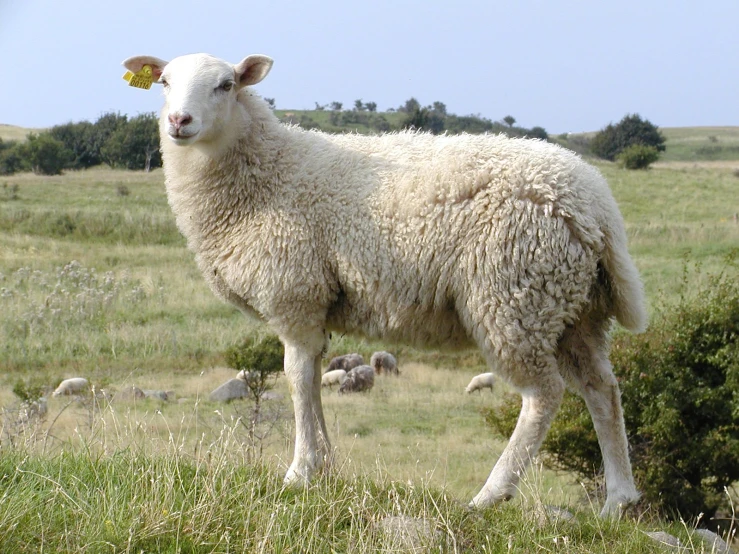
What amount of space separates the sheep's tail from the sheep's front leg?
75.9 inches

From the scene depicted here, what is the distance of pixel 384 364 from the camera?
60.6 ft

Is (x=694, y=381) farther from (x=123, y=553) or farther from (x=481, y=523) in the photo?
(x=123, y=553)

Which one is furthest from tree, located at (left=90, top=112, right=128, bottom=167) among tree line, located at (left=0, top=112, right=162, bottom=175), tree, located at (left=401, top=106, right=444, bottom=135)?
tree, located at (left=401, top=106, right=444, bottom=135)

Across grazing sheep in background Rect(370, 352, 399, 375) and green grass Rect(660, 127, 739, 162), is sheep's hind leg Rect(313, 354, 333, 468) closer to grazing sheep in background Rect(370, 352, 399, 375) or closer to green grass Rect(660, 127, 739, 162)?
grazing sheep in background Rect(370, 352, 399, 375)

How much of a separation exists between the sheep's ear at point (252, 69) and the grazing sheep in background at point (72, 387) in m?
10.6

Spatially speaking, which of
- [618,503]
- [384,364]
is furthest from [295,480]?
[384,364]

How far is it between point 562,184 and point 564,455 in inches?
212

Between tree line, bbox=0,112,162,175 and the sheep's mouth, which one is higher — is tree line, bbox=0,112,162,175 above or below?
below

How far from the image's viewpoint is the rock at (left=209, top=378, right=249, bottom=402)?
16078 millimetres

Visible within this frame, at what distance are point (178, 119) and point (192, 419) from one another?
7097mm

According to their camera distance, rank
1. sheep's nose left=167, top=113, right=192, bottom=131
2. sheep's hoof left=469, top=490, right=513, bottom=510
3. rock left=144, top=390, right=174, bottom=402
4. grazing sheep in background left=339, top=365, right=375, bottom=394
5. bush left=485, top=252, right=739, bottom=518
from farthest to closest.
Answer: grazing sheep in background left=339, top=365, right=375, bottom=394 → rock left=144, top=390, right=174, bottom=402 → bush left=485, top=252, right=739, bottom=518 → sheep's nose left=167, top=113, right=192, bottom=131 → sheep's hoof left=469, top=490, right=513, bottom=510

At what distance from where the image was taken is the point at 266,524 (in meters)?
4.18

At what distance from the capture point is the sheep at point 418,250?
5398 mm

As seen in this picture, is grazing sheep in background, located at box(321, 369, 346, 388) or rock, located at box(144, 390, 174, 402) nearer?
rock, located at box(144, 390, 174, 402)
